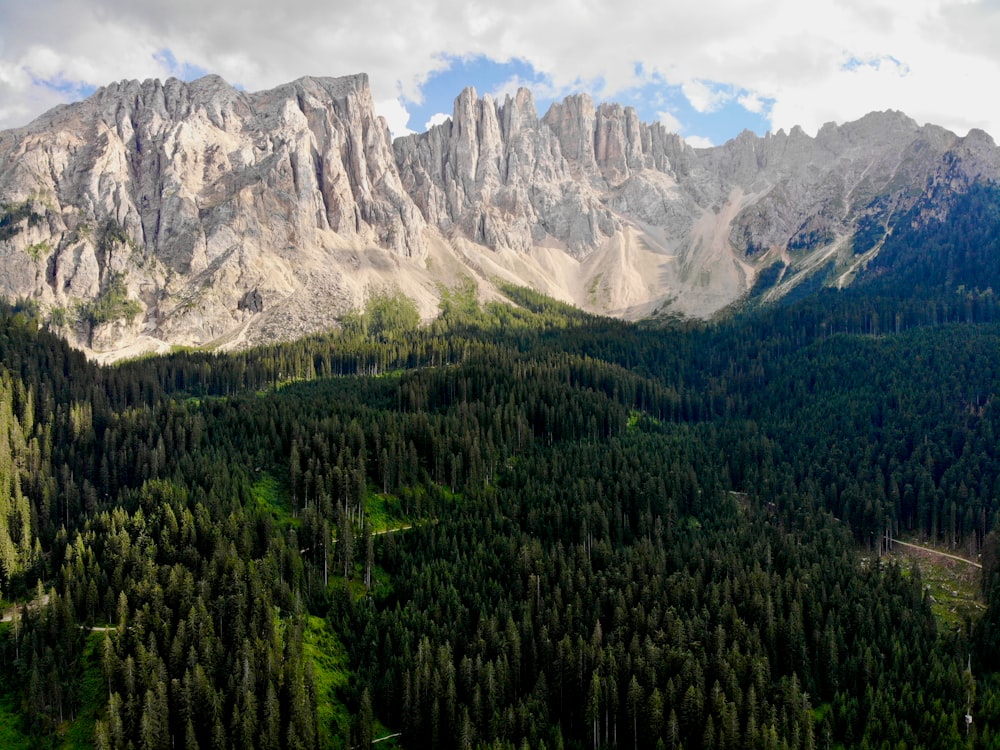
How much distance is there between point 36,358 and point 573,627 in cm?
14569

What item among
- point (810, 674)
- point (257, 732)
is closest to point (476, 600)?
point (257, 732)

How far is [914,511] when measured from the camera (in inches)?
5463

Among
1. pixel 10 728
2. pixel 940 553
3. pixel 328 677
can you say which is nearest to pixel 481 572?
pixel 328 677

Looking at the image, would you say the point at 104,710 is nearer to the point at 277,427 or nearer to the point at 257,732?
the point at 257,732

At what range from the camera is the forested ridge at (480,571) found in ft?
239

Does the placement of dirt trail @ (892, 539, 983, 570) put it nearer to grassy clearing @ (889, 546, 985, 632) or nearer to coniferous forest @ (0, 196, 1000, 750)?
grassy clearing @ (889, 546, 985, 632)

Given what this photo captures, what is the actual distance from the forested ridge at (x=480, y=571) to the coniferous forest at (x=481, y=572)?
0.41 meters

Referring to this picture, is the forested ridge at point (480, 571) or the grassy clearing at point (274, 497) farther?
the grassy clearing at point (274, 497)

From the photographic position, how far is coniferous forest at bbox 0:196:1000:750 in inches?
2862

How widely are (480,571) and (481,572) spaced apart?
0.19m

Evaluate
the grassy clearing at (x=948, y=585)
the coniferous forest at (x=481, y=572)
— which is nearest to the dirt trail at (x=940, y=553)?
the grassy clearing at (x=948, y=585)

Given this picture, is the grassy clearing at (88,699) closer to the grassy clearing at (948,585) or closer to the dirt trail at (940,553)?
the grassy clearing at (948,585)

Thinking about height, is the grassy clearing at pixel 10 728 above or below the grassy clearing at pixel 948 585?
above

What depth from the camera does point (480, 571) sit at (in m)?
99.4
